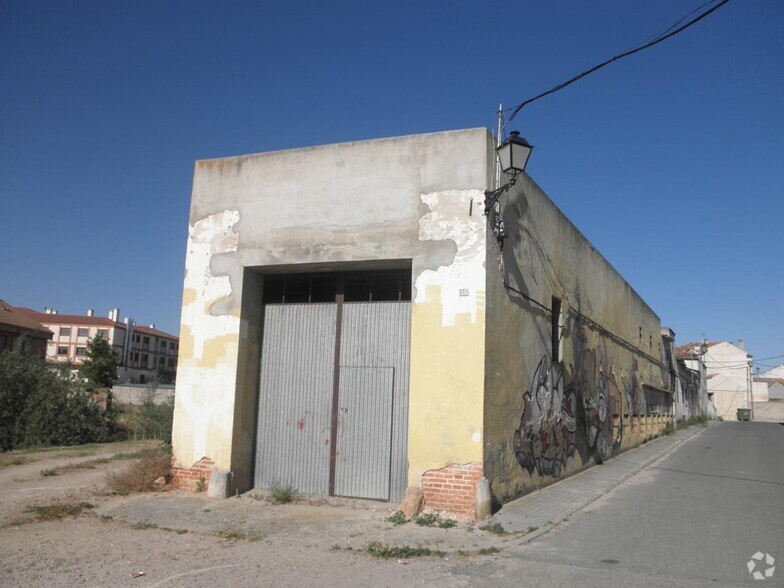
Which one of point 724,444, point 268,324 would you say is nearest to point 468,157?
point 268,324

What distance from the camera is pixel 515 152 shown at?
841cm

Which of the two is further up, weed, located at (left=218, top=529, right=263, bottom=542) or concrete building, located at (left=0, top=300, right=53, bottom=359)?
concrete building, located at (left=0, top=300, right=53, bottom=359)

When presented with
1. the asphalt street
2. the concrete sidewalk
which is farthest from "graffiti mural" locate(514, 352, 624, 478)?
the asphalt street

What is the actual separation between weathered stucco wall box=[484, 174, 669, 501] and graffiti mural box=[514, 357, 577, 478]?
17 mm

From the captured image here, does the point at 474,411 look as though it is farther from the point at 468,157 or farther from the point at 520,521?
the point at 468,157

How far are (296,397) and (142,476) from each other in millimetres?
2649

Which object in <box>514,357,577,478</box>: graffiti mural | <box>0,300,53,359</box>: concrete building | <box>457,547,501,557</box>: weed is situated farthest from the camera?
<box>0,300,53,359</box>: concrete building

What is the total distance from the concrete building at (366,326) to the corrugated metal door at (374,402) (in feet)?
0.07

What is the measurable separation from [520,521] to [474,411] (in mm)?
1496

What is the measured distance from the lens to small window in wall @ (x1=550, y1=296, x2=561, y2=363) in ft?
38.4

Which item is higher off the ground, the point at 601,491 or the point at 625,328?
the point at 625,328

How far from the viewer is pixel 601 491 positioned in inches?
413

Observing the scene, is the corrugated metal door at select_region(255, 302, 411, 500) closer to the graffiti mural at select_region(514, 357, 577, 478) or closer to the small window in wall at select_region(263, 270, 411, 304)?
the small window in wall at select_region(263, 270, 411, 304)

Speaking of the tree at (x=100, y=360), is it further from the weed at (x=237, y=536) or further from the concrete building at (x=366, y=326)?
the weed at (x=237, y=536)
